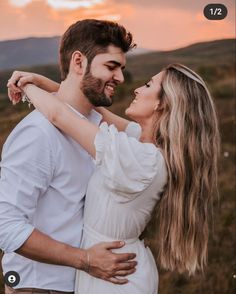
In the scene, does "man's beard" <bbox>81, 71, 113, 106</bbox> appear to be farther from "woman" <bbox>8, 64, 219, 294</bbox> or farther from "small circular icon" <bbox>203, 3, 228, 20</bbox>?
"small circular icon" <bbox>203, 3, 228, 20</bbox>

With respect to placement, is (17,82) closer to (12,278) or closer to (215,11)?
(12,278)

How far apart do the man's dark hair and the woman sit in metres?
0.16

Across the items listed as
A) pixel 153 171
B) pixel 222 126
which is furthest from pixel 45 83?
pixel 222 126

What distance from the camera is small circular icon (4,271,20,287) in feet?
7.72

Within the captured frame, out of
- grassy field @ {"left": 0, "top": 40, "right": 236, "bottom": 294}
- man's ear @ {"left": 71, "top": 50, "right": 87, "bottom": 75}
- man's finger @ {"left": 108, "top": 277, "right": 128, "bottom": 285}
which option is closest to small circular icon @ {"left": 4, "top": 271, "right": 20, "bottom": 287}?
man's finger @ {"left": 108, "top": 277, "right": 128, "bottom": 285}

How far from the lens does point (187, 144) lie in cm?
237

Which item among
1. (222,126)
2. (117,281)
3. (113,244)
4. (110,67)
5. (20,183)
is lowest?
(222,126)

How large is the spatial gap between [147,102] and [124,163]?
317 mm

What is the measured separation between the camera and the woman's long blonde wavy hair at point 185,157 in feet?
7.78

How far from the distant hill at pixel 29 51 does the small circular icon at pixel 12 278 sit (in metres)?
2.73

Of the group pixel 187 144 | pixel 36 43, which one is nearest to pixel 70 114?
pixel 187 144

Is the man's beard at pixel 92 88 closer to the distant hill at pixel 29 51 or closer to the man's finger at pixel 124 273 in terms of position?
the man's finger at pixel 124 273

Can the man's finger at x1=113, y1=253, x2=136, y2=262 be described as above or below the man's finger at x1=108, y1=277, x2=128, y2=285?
above

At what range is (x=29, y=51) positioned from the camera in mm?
5297
